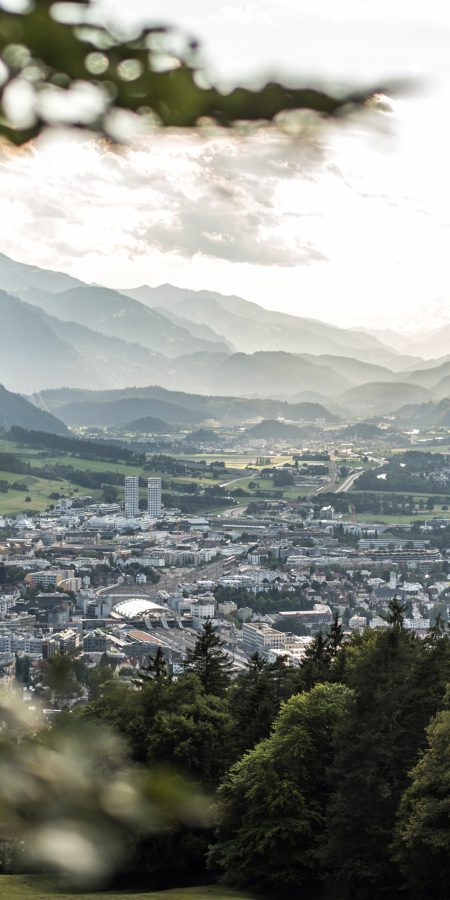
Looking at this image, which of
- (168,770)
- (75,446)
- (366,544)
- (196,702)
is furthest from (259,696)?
(75,446)

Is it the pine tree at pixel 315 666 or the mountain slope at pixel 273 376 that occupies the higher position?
the mountain slope at pixel 273 376

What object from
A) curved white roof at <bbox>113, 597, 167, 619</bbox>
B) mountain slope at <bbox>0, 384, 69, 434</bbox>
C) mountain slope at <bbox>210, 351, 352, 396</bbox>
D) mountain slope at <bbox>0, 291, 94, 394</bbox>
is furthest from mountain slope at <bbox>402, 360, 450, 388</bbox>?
curved white roof at <bbox>113, 597, 167, 619</bbox>

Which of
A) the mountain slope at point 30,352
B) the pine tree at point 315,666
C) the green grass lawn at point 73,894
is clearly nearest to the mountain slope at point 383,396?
the mountain slope at point 30,352

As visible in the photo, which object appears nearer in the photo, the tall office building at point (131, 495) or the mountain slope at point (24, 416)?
the tall office building at point (131, 495)

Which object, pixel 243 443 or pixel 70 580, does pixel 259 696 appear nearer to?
pixel 70 580

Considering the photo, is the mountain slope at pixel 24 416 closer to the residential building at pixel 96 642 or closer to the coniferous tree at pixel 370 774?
the residential building at pixel 96 642

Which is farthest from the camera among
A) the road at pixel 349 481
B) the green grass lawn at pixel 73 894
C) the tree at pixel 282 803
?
the road at pixel 349 481
